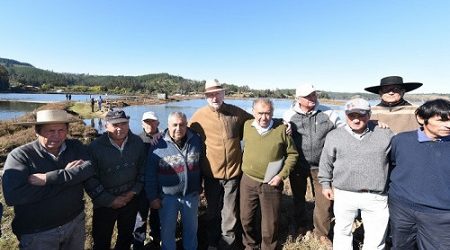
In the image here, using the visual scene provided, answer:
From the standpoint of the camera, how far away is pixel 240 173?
14.1 ft

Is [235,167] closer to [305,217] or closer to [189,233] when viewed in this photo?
[189,233]

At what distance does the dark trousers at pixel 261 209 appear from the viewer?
3947 millimetres

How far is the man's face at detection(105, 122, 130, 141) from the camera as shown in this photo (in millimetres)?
3535

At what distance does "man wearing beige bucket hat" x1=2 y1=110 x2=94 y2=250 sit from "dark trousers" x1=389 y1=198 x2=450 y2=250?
3.49 metres

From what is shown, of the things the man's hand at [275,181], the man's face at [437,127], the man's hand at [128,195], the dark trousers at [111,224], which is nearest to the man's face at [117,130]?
the man's hand at [128,195]

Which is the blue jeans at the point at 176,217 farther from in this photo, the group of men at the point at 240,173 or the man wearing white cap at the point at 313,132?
the man wearing white cap at the point at 313,132

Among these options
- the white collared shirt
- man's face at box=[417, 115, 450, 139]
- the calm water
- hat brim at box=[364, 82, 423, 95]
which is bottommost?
the calm water

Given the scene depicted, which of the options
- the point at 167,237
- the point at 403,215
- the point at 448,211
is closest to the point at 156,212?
the point at 167,237

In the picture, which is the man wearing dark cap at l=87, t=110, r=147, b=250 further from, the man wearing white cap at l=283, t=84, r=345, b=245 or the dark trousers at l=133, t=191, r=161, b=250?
the man wearing white cap at l=283, t=84, r=345, b=245

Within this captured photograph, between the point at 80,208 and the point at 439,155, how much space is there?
12.9ft

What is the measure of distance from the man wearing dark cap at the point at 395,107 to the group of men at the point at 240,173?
0.05ft

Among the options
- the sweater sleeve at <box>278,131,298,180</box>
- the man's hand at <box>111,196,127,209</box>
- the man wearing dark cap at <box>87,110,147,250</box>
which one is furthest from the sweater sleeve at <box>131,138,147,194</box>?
the sweater sleeve at <box>278,131,298,180</box>

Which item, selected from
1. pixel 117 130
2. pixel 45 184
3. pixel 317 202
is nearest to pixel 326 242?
pixel 317 202

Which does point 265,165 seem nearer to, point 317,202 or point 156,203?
point 317,202
